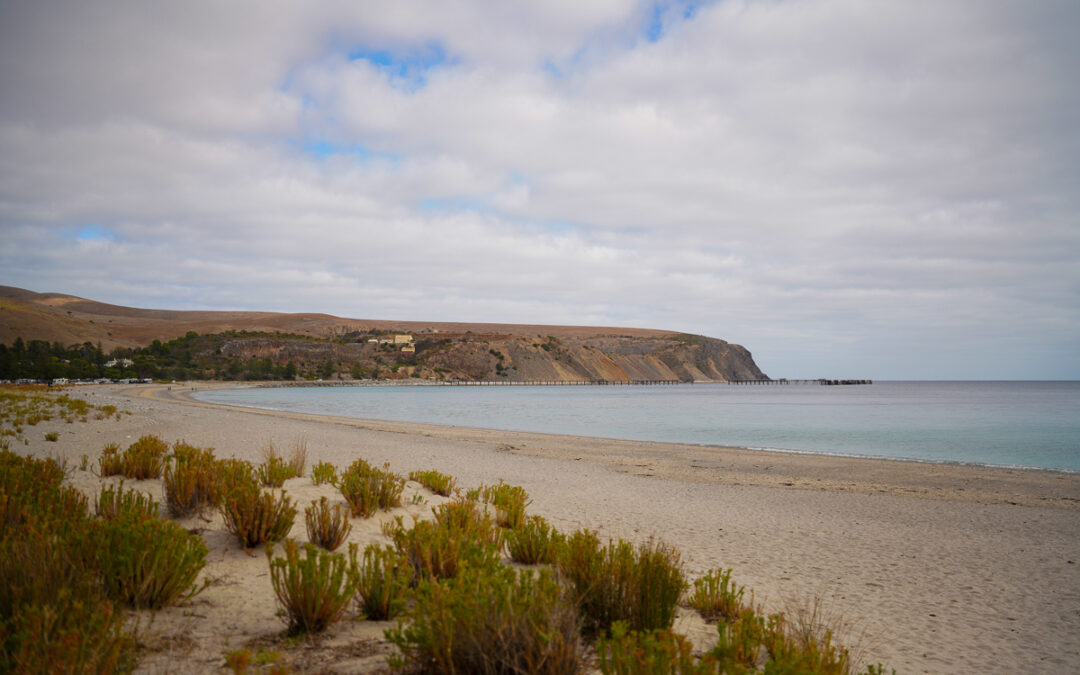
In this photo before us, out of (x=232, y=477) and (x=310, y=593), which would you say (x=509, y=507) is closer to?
(x=232, y=477)

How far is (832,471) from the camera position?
16.9m

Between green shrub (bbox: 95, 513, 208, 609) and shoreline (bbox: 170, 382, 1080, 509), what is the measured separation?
39.5 ft

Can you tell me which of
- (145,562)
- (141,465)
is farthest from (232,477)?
(141,465)

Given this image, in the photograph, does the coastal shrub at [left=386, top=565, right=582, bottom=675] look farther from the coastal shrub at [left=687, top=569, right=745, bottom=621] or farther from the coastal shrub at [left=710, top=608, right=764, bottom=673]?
the coastal shrub at [left=687, top=569, right=745, bottom=621]

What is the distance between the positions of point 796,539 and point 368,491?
593 cm

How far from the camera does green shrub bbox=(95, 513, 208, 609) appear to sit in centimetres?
400

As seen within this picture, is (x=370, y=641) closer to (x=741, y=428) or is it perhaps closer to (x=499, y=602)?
(x=499, y=602)

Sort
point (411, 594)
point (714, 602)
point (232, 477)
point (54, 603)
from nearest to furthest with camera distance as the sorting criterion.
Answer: point (54, 603) < point (411, 594) < point (714, 602) < point (232, 477)

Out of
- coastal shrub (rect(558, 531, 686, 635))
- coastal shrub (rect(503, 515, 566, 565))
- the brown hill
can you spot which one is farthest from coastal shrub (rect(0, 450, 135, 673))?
the brown hill

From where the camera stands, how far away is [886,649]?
4.72 m

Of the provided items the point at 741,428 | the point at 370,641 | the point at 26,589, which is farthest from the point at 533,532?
the point at 741,428

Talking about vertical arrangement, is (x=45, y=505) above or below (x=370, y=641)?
above

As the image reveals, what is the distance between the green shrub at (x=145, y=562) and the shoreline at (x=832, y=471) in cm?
1204

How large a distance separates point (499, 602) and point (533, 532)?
9.38 ft
